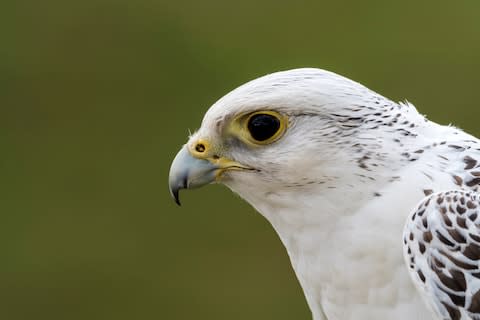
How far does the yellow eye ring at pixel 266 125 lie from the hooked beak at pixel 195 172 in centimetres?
10

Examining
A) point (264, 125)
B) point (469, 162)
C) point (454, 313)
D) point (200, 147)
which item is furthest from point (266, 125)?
point (454, 313)

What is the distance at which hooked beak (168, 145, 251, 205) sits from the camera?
218 cm

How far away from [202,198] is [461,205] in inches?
152

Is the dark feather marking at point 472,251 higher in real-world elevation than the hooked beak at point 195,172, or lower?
lower

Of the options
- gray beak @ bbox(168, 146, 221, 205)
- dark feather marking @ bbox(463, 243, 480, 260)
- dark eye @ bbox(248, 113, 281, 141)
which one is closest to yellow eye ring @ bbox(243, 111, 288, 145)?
dark eye @ bbox(248, 113, 281, 141)

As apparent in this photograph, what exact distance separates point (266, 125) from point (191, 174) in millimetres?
227

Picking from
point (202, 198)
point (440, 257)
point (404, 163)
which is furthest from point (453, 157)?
point (202, 198)

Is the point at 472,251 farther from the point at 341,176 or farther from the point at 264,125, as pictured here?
the point at 264,125

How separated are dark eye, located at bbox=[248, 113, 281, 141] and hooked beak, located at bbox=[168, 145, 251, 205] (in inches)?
A: 3.9

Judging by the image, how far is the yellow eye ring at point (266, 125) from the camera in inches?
83.8

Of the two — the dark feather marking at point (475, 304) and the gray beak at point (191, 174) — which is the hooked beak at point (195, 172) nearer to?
the gray beak at point (191, 174)

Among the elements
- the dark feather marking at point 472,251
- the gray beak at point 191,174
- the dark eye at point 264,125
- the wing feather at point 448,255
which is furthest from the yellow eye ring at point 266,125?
the dark feather marking at point 472,251

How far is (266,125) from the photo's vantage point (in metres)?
2.13

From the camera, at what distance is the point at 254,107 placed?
2.12 m
